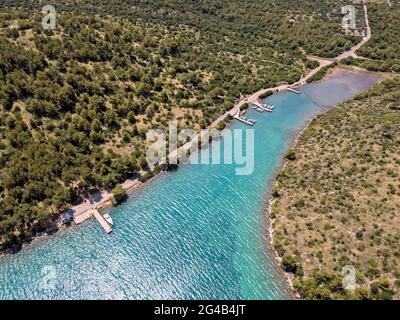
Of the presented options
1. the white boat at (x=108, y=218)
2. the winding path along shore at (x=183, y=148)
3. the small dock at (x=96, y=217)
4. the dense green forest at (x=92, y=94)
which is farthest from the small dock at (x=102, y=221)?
the dense green forest at (x=92, y=94)

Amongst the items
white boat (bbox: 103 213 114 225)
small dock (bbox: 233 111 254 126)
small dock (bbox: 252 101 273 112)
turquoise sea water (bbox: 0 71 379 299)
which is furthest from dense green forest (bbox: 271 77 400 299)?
white boat (bbox: 103 213 114 225)

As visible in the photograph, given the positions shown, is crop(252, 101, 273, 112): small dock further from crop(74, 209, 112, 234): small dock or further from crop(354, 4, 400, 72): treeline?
crop(74, 209, 112, 234): small dock

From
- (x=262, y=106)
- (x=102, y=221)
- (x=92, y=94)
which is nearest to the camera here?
(x=102, y=221)

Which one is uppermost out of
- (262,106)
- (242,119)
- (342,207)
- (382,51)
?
(342,207)

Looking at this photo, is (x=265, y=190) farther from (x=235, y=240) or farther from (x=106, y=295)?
(x=106, y=295)

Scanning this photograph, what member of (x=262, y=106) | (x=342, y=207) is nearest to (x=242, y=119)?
(x=262, y=106)

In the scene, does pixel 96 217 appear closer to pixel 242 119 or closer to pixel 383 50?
pixel 242 119

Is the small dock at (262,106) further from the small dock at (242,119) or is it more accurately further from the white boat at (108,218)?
the white boat at (108,218)
